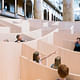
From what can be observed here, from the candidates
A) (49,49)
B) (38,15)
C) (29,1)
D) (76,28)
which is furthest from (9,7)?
(49,49)

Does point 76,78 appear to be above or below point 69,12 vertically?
below

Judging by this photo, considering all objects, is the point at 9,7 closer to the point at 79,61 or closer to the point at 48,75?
the point at 79,61

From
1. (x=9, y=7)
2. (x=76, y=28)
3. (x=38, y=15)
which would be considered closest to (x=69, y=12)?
(x=76, y=28)

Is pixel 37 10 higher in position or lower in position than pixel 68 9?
higher

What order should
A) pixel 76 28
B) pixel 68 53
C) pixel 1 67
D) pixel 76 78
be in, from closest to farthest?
1. pixel 76 78
2. pixel 1 67
3. pixel 68 53
4. pixel 76 28

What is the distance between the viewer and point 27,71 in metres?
3.67

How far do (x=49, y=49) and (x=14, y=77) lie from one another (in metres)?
1.25

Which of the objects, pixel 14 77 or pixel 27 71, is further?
pixel 14 77

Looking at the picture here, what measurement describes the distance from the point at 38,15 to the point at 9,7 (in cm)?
300

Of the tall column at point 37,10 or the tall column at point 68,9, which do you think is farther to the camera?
the tall column at point 37,10

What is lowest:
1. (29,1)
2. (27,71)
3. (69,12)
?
(27,71)

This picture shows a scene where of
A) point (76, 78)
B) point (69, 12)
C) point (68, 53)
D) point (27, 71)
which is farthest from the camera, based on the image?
point (69, 12)

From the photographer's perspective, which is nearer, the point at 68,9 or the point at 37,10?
the point at 68,9

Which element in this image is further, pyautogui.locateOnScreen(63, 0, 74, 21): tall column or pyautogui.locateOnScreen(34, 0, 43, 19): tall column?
pyautogui.locateOnScreen(34, 0, 43, 19): tall column
